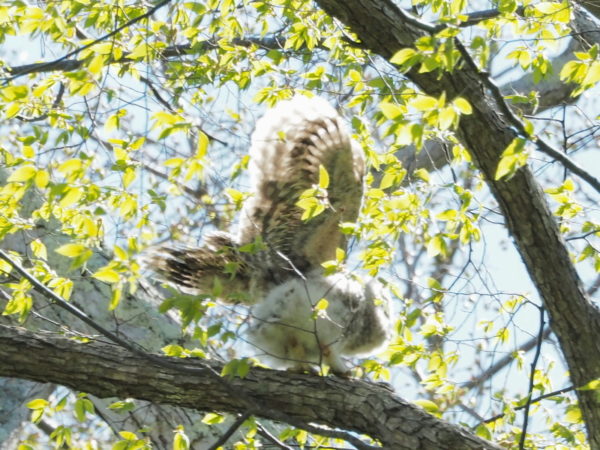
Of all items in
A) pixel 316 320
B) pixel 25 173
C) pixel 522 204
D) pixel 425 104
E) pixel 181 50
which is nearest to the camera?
pixel 425 104

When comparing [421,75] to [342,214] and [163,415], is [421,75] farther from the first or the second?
[163,415]

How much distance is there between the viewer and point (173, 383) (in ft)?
10.3

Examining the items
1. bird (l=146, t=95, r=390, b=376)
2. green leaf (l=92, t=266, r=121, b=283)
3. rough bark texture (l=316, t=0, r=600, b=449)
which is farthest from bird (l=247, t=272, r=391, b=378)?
green leaf (l=92, t=266, r=121, b=283)

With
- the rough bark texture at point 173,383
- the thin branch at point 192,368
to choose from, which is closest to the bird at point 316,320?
the rough bark texture at point 173,383

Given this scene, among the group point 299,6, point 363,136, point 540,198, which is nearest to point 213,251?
point 363,136

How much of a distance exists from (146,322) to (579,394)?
1.96 m

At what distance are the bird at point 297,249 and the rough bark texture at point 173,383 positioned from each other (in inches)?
9.2

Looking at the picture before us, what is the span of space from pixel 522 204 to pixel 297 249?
3.74ft

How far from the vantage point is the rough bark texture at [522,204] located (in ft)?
9.61

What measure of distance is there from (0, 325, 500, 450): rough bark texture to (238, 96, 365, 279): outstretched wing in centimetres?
61

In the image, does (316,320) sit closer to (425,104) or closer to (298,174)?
(298,174)

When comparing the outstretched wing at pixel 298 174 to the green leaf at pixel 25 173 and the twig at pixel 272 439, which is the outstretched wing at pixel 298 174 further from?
the green leaf at pixel 25 173

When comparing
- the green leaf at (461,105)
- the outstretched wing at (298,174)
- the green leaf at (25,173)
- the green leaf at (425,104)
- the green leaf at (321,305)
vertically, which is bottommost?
the green leaf at (25,173)

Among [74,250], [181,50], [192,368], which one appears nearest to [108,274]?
[74,250]
